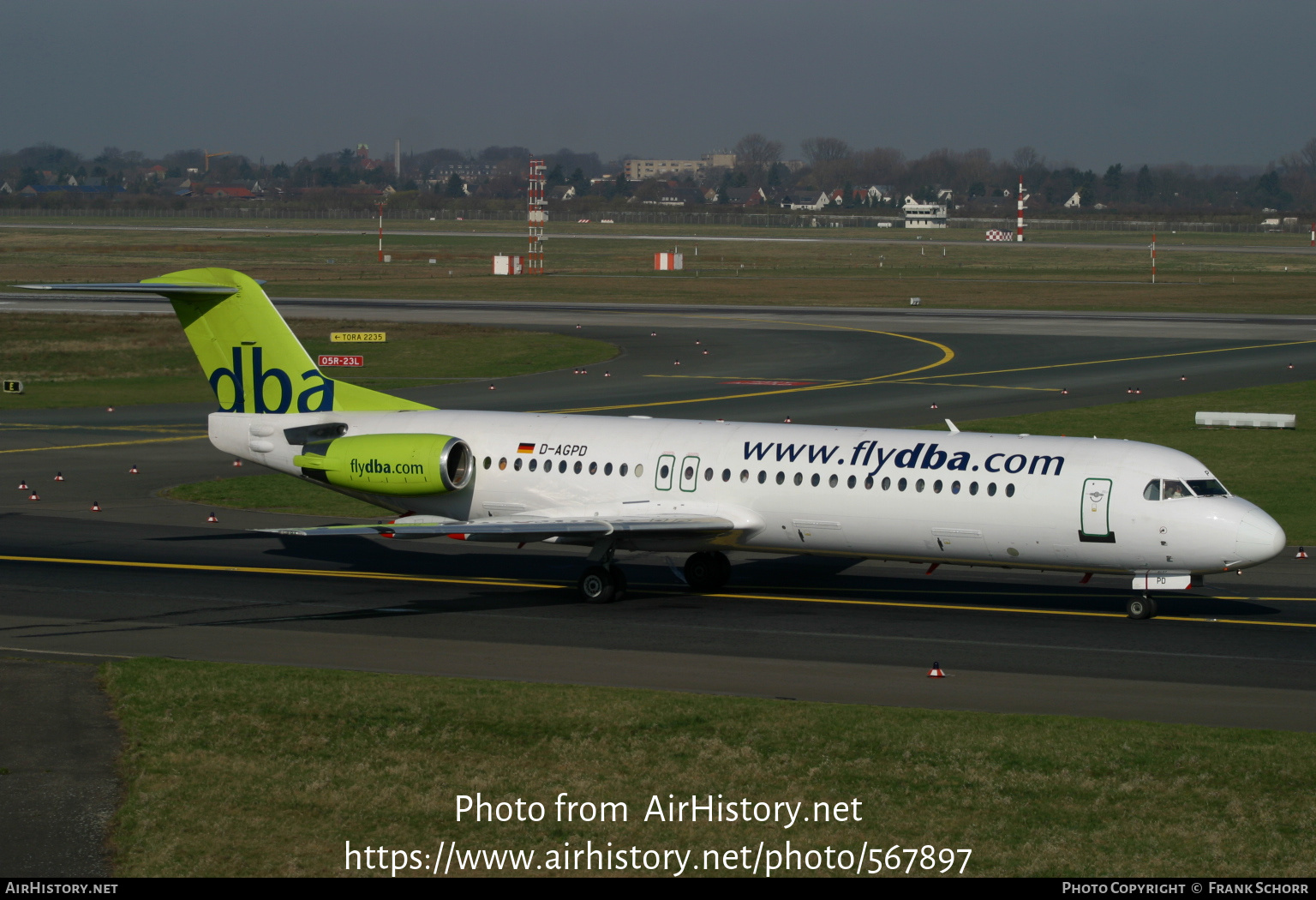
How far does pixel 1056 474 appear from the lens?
27.2 metres

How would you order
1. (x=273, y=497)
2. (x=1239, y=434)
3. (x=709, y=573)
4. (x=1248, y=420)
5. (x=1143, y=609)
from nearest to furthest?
1. (x=1143, y=609)
2. (x=709, y=573)
3. (x=273, y=497)
4. (x=1239, y=434)
5. (x=1248, y=420)

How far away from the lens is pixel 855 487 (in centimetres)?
2836

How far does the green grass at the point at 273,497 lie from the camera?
127 ft

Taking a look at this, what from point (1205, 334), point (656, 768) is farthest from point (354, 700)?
point (1205, 334)

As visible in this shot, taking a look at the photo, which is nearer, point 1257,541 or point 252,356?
point 1257,541

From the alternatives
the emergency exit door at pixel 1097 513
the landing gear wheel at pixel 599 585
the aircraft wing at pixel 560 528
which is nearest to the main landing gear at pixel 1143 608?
the emergency exit door at pixel 1097 513

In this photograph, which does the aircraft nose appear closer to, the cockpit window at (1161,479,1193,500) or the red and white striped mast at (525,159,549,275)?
the cockpit window at (1161,479,1193,500)

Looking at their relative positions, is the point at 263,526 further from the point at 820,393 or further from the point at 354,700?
the point at 820,393

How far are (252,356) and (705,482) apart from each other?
1072 cm

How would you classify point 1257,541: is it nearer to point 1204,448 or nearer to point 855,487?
point 855,487

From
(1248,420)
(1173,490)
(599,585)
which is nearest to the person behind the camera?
(1173,490)

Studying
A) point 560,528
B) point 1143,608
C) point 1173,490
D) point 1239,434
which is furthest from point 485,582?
point 1239,434

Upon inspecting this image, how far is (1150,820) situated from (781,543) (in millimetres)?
13987

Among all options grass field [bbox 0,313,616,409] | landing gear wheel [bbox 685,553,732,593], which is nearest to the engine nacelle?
landing gear wheel [bbox 685,553,732,593]
